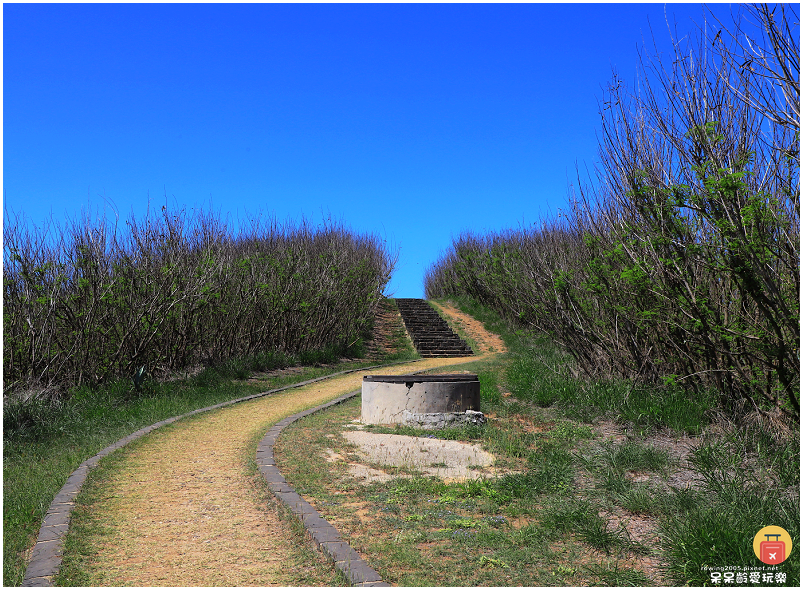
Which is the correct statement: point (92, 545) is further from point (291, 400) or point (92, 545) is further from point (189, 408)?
point (291, 400)

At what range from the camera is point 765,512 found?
4.43 meters

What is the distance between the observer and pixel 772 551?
3.65m

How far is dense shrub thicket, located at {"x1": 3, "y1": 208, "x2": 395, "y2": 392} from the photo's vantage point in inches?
422

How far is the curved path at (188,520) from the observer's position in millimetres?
4211

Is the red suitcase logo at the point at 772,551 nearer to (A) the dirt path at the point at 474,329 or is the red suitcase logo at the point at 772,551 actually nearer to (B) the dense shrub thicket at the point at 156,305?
(B) the dense shrub thicket at the point at 156,305

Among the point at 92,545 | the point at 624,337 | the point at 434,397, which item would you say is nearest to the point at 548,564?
the point at 92,545

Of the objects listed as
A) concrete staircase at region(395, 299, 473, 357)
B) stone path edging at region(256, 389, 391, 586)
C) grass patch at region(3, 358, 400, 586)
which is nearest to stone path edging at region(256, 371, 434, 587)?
stone path edging at region(256, 389, 391, 586)

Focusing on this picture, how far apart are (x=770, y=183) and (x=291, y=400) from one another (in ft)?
28.8

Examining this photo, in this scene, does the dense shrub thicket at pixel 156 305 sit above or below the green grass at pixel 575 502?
above

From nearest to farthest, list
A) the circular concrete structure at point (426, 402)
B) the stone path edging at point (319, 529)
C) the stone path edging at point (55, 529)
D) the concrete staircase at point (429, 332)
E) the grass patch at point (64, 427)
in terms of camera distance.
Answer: the stone path edging at point (319, 529)
the stone path edging at point (55, 529)
the grass patch at point (64, 427)
the circular concrete structure at point (426, 402)
the concrete staircase at point (429, 332)

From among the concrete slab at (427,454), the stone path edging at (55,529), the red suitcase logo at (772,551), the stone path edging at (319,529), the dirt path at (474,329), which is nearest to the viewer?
the red suitcase logo at (772,551)

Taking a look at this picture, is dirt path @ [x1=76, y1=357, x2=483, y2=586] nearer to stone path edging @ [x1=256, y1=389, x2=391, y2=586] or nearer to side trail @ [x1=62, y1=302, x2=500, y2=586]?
side trail @ [x1=62, y1=302, x2=500, y2=586]

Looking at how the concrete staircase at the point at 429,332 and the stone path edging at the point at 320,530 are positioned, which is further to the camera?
the concrete staircase at the point at 429,332

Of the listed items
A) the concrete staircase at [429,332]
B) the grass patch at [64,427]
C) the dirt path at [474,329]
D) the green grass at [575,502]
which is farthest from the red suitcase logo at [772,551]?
the dirt path at [474,329]
